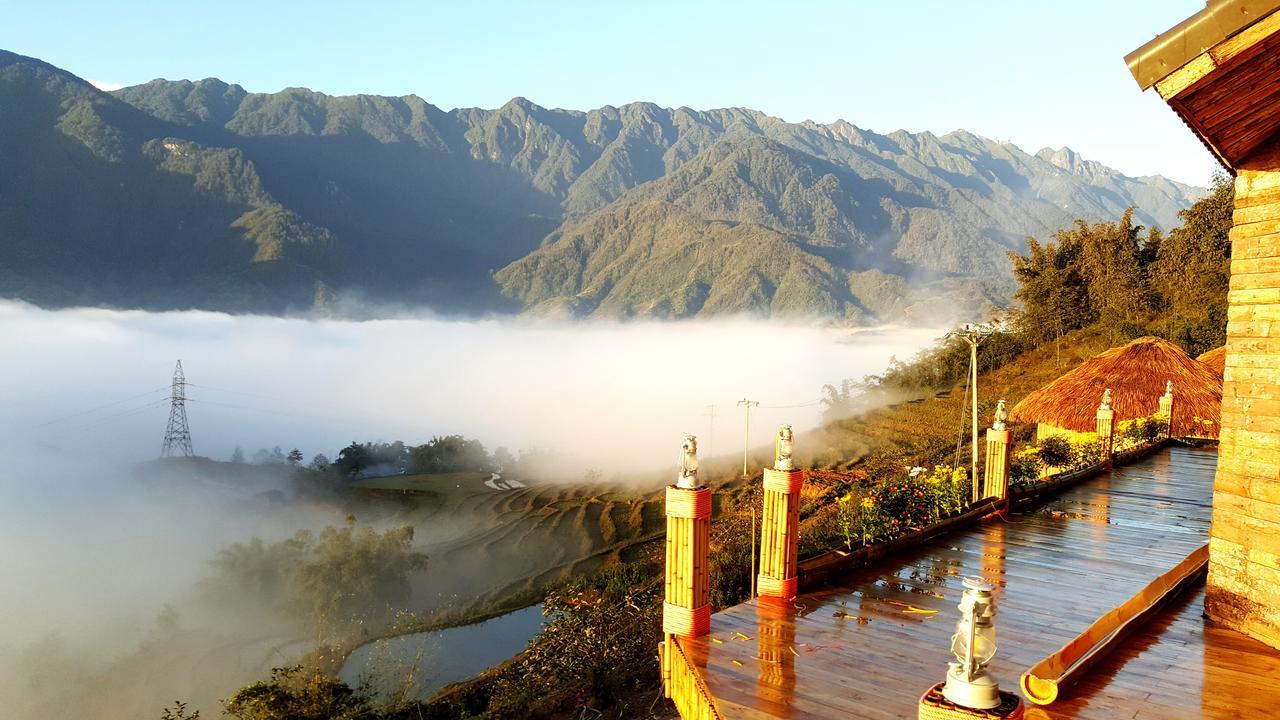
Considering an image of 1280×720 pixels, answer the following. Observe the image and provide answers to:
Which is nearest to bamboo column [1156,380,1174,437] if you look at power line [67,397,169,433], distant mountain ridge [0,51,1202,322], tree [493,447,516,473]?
tree [493,447,516,473]

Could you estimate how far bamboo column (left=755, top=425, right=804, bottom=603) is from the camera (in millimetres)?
6746

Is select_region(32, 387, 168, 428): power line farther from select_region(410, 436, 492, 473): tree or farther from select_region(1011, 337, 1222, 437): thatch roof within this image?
select_region(1011, 337, 1222, 437): thatch roof

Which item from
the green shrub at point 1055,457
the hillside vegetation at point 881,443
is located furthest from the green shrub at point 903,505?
the green shrub at point 1055,457

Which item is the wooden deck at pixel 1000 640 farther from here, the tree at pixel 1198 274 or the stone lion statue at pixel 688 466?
the tree at pixel 1198 274

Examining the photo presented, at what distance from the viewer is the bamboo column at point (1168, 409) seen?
57.8ft

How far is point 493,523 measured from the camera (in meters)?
Result: 54.3

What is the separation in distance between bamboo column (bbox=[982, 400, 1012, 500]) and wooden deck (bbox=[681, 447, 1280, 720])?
110 centimetres

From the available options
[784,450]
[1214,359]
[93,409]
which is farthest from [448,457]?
[93,409]

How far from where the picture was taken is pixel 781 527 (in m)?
6.77

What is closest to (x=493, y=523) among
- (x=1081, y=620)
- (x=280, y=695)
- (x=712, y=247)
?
(x=280, y=695)

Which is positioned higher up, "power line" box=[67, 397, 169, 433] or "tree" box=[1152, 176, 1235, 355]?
"tree" box=[1152, 176, 1235, 355]

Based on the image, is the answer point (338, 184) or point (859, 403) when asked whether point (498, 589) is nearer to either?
point (859, 403)

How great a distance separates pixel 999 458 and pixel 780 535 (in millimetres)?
4938

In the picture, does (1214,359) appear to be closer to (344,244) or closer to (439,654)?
(439,654)
